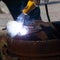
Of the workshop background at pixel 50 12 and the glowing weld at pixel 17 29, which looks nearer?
the glowing weld at pixel 17 29

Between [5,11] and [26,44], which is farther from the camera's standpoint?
[5,11]

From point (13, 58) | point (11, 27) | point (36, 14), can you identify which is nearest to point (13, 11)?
point (36, 14)

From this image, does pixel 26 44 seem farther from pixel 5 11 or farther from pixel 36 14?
pixel 5 11

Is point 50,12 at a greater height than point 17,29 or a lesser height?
lesser

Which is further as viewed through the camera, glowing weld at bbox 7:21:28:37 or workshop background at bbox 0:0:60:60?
workshop background at bbox 0:0:60:60

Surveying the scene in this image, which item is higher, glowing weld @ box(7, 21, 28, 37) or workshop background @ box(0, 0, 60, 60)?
glowing weld @ box(7, 21, 28, 37)

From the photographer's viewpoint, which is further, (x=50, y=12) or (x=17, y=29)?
(x=50, y=12)

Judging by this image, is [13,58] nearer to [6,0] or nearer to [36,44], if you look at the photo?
[36,44]

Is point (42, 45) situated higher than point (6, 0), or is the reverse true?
point (6, 0)

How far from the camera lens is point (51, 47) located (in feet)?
3.90

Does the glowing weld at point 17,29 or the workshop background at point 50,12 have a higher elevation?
the glowing weld at point 17,29

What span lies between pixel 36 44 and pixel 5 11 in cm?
189

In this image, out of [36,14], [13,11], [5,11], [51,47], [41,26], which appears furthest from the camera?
[5,11]

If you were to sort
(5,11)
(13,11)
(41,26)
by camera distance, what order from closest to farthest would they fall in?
(41,26), (13,11), (5,11)
